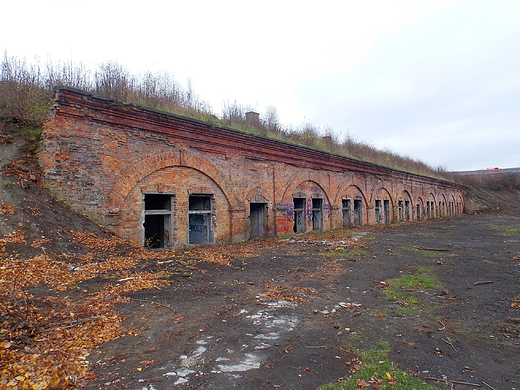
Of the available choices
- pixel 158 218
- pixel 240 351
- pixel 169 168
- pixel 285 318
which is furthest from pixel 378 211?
pixel 240 351

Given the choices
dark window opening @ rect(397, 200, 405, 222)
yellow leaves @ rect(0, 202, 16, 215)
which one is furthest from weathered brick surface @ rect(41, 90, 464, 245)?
dark window opening @ rect(397, 200, 405, 222)

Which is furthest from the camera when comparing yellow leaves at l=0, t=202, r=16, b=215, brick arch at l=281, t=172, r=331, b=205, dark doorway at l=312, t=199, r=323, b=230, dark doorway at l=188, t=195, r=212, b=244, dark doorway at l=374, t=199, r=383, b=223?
dark doorway at l=374, t=199, r=383, b=223

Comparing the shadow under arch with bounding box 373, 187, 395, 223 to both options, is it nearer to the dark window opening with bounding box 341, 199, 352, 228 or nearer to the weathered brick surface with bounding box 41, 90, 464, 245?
the dark window opening with bounding box 341, 199, 352, 228

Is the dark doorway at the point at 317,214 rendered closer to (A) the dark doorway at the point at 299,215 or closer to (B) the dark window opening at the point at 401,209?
(A) the dark doorway at the point at 299,215

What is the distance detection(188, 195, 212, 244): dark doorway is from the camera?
12039 mm

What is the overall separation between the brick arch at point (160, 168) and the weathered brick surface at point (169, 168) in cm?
3

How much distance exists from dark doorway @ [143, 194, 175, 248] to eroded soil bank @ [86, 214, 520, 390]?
9.82ft

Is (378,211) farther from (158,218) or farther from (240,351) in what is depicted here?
(240,351)

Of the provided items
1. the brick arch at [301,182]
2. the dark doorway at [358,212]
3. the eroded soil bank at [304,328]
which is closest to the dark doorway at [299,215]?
the brick arch at [301,182]

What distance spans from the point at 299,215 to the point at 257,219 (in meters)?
3.05

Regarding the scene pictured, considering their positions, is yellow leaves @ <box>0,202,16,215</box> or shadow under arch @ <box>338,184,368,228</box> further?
shadow under arch @ <box>338,184,368,228</box>

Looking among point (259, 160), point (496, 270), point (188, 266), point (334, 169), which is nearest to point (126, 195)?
point (188, 266)

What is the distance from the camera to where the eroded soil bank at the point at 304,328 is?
10.3ft

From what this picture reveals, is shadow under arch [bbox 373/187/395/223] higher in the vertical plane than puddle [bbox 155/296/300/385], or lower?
higher
